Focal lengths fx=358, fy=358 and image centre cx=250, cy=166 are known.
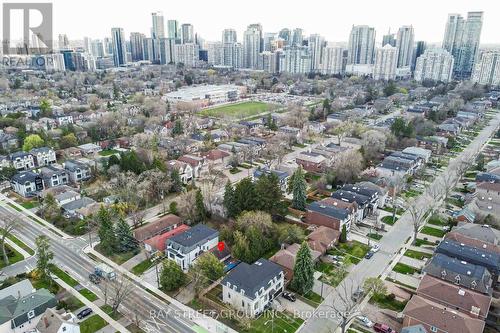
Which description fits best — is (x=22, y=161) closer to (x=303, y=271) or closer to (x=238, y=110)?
(x=303, y=271)

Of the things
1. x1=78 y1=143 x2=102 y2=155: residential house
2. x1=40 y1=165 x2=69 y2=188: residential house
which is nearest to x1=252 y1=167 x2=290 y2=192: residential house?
x1=40 y1=165 x2=69 y2=188: residential house

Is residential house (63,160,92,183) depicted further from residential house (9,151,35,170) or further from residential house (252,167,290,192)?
residential house (252,167,290,192)

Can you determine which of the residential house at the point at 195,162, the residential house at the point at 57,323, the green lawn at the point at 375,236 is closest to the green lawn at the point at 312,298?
the green lawn at the point at 375,236

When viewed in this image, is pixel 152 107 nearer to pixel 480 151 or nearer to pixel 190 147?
pixel 190 147

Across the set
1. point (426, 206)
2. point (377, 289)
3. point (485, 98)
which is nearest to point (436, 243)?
point (426, 206)

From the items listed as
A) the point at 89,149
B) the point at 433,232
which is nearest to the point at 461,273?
the point at 433,232

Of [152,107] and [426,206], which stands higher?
[152,107]
